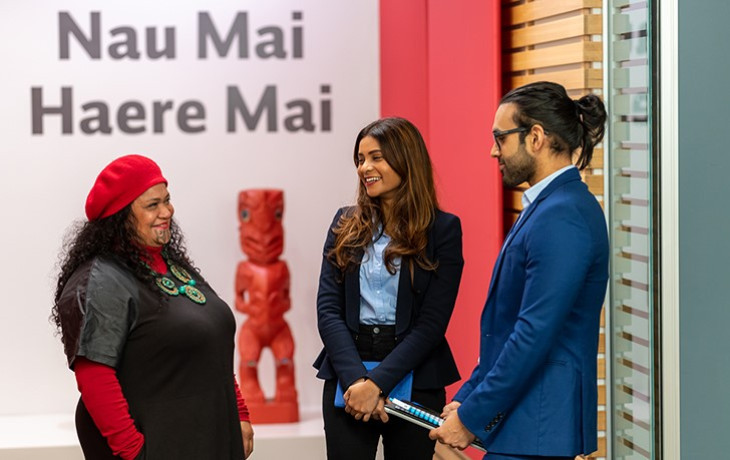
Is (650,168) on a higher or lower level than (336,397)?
higher

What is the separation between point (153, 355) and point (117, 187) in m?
0.45

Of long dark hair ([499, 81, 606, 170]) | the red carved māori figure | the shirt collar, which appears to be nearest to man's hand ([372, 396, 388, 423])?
the shirt collar

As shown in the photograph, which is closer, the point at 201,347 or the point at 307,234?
the point at 201,347

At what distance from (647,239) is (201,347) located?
4.12 ft

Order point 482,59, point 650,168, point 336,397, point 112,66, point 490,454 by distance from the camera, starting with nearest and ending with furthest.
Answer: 1. point 490,454
2. point 650,168
3. point 336,397
4. point 482,59
5. point 112,66

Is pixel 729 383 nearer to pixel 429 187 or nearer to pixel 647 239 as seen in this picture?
pixel 647 239

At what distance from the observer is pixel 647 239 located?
112 inches

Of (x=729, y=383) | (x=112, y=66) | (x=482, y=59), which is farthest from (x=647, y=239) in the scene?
(x=112, y=66)

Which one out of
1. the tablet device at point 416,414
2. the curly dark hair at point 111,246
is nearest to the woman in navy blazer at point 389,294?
the tablet device at point 416,414

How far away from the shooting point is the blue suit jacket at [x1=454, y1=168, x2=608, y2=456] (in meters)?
2.26

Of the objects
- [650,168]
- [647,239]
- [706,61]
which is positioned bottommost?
[647,239]

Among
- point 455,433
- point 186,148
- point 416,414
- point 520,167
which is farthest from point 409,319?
point 186,148

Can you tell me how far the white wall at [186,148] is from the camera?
552 centimetres

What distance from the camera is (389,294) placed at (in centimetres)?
305
